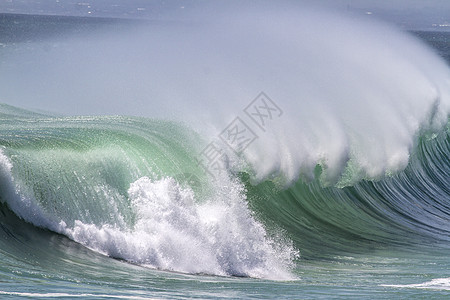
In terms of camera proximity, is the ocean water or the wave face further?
the wave face

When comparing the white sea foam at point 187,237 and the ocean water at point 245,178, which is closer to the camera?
the ocean water at point 245,178

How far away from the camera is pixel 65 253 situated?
9.05m

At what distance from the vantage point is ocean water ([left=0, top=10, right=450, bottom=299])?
29.3ft

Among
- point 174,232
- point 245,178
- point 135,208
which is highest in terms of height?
point 245,178

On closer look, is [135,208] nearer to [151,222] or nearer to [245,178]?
[151,222]

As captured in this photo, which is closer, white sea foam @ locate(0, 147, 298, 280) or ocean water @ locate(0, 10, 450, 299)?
ocean water @ locate(0, 10, 450, 299)

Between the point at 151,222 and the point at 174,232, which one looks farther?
the point at 151,222

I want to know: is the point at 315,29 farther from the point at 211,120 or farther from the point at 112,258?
the point at 112,258

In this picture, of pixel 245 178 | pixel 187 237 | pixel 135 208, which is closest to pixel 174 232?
pixel 187 237

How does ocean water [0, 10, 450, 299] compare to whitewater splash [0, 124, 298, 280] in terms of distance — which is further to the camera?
whitewater splash [0, 124, 298, 280]

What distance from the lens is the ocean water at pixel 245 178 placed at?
29.3ft

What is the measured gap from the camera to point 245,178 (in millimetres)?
12953

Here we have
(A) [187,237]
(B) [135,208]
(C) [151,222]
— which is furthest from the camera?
(B) [135,208]

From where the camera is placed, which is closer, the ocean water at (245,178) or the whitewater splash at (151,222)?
the ocean water at (245,178)
